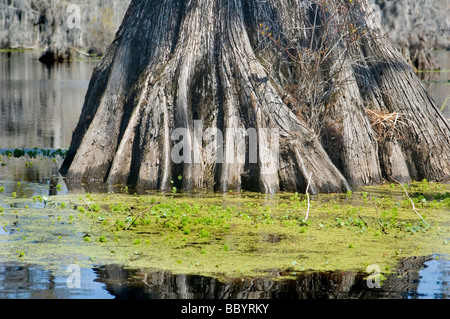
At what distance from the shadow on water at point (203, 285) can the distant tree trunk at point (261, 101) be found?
429cm

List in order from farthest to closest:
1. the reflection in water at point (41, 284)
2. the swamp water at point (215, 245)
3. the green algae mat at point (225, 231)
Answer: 1. the green algae mat at point (225, 231)
2. the swamp water at point (215, 245)
3. the reflection in water at point (41, 284)

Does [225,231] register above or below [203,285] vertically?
above

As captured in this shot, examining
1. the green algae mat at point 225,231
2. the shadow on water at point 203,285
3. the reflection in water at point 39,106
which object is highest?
the reflection in water at point 39,106

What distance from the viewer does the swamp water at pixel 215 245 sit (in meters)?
6.71

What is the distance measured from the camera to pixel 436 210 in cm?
1029

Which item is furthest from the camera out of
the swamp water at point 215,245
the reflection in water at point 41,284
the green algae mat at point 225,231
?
the green algae mat at point 225,231

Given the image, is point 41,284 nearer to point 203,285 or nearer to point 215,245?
point 203,285

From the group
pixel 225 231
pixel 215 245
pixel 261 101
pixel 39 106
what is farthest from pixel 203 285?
pixel 39 106

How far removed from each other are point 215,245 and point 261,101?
Answer: 13.2 ft

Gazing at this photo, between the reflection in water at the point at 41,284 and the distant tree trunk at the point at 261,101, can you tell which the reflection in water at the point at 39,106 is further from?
the reflection in water at the point at 41,284

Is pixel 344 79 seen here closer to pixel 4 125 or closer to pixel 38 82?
pixel 4 125

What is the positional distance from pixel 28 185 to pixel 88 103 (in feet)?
6.70

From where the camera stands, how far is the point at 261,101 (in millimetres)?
11656

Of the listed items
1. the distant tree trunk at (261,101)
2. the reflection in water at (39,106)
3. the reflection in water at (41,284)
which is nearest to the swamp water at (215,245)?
the reflection in water at (41,284)
